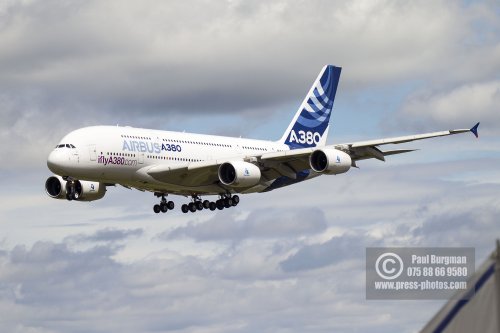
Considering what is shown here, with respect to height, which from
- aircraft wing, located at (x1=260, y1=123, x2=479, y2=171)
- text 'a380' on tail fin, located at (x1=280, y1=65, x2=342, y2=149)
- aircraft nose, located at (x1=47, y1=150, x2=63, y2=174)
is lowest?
aircraft nose, located at (x1=47, y1=150, x2=63, y2=174)

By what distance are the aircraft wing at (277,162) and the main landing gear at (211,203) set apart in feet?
5.18

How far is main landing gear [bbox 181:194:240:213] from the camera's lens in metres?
62.8

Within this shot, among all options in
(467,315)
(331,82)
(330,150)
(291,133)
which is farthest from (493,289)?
(331,82)

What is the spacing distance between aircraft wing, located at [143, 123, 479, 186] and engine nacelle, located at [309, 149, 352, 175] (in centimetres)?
54

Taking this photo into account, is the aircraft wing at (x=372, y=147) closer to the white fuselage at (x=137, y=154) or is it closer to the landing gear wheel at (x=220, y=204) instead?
the white fuselage at (x=137, y=154)

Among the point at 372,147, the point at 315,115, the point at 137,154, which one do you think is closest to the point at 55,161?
the point at 137,154

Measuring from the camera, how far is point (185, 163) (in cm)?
6103

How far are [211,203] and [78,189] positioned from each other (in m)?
8.67

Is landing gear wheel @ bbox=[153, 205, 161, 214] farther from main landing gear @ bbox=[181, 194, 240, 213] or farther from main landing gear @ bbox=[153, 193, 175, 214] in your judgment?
main landing gear @ bbox=[181, 194, 240, 213]

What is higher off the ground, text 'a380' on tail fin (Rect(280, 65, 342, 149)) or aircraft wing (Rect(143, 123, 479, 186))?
text 'a380' on tail fin (Rect(280, 65, 342, 149))

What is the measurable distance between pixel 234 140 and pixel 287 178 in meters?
4.32

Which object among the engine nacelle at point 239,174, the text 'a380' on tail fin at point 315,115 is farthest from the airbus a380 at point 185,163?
the text 'a380' on tail fin at point 315,115

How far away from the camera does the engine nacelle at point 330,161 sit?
5753 cm

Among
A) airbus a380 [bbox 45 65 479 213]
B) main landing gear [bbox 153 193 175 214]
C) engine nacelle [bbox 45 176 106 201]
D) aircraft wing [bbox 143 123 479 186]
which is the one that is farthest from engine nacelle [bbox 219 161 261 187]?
engine nacelle [bbox 45 176 106 201]
